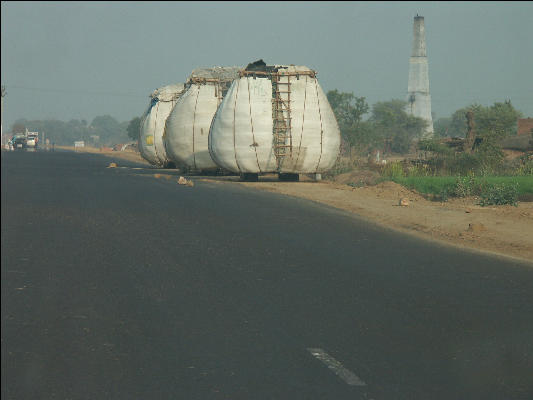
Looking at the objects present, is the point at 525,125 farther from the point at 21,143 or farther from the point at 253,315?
the point at 253,315

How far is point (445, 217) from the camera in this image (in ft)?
54.7

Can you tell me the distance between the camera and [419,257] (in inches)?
455

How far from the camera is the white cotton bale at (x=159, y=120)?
44188mm

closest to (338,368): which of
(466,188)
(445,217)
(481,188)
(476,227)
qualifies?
(476,227)

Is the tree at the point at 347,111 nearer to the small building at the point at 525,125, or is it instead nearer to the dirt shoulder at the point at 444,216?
the small building at the point at 525,125

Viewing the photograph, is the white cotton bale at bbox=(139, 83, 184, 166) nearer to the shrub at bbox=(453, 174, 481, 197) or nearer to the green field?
the green field

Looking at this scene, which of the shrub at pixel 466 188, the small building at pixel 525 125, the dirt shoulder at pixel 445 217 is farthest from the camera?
the small building at pixel 525 125

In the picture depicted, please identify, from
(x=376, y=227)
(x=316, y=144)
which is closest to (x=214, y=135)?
(x=316, y=144)

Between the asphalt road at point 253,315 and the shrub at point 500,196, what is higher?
the shrub at point 500,196

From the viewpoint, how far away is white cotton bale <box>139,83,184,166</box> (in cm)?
4419

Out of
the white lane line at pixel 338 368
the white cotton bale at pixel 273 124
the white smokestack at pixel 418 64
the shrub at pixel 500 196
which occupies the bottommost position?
the white lane line at pixel 338 368

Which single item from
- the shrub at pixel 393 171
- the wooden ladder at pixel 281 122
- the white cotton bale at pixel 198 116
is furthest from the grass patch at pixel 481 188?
the white cotton bale at pixel 198 116

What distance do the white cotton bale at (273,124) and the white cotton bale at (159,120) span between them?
50.5 feet

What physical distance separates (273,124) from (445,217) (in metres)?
12.5
